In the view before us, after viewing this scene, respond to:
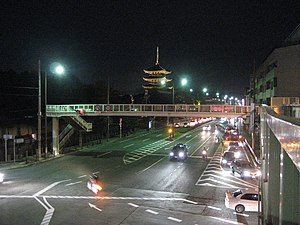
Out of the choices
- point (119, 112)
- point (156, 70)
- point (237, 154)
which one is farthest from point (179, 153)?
point (156, 70)

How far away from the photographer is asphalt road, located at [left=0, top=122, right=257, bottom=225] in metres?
17.1

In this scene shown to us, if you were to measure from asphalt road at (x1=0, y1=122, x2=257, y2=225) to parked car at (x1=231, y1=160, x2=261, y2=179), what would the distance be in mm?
670

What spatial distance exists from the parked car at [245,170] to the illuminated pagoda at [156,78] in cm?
7392

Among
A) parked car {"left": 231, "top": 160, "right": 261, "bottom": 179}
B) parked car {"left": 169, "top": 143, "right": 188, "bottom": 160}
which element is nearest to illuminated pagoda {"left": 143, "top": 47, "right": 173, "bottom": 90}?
parked car {"left": 169, "top": 143, "right": 188, "bottom": 160}

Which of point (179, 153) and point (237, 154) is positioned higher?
point (237, 154)

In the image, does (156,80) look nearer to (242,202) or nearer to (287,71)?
(287,71)

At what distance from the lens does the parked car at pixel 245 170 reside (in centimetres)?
2645

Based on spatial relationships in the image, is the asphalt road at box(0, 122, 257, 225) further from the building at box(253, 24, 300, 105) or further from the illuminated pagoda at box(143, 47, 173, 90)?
the illuminated pagoda at box(143, 47, 173, 90)

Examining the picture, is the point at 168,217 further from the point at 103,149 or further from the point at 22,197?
the point at 103,149

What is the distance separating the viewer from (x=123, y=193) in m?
22.0

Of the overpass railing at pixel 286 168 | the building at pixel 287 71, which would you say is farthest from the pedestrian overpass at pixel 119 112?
the overpass railing at pixel 286 168

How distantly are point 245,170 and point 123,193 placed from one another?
10091 millimetres

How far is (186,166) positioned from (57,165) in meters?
12.4

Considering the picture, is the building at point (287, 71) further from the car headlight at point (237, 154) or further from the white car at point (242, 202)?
the white car at point (242, 202)
